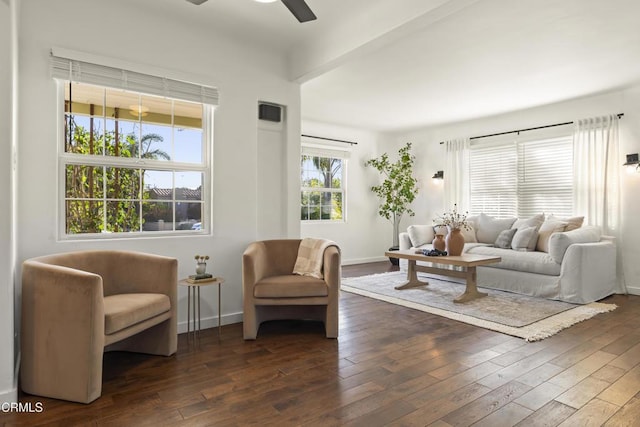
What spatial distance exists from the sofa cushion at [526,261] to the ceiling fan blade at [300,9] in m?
3.90

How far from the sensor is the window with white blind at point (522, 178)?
5.55 metres

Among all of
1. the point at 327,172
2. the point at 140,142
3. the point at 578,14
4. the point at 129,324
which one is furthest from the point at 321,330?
the point at 327,172

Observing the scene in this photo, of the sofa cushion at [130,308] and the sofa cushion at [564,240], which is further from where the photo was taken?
the sofa cushion at [564,240]

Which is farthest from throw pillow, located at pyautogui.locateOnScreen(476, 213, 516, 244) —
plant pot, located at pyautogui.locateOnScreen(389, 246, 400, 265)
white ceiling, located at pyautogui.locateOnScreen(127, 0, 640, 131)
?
plant pot, located at pyautogui.locateOnScreen(389, 246, 400, 265)

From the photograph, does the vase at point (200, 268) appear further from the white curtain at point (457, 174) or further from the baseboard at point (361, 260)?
the white curtain at point (457, 174)

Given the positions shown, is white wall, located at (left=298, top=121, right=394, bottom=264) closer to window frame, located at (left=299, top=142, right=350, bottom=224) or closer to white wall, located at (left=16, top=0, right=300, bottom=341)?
window frame, located at (left=299, top=142, right=350, bottom=224)

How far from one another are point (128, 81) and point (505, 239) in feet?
16.2

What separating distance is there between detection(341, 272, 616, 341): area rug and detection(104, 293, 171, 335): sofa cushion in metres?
2.64

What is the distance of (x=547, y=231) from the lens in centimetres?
492

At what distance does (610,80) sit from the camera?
179 inches

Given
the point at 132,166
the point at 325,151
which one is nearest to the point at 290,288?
the point at 132,166

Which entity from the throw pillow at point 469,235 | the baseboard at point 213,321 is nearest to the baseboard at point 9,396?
the baseboard at point 213,321

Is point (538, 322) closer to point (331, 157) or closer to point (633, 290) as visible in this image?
point (633, 290)

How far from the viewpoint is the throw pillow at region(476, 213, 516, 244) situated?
5.61 metres
